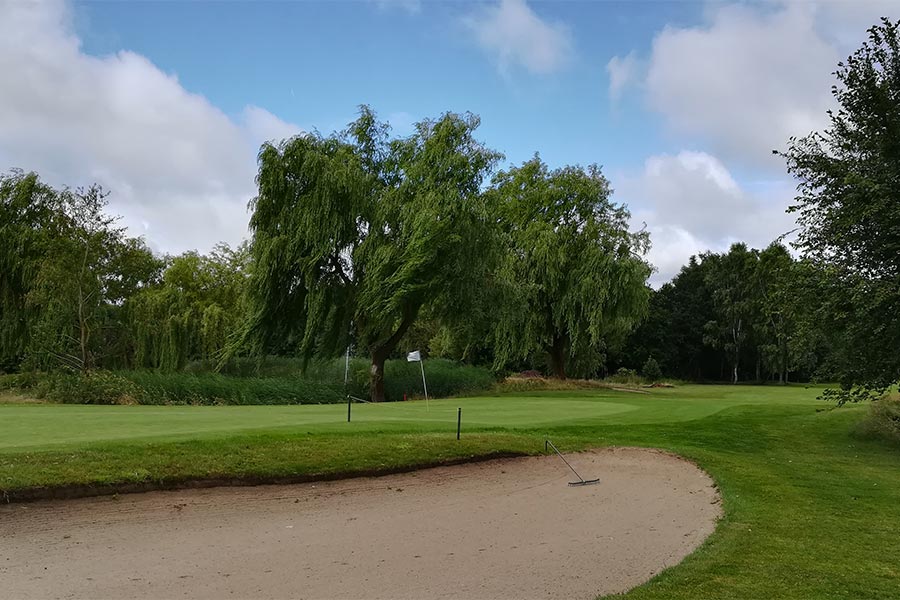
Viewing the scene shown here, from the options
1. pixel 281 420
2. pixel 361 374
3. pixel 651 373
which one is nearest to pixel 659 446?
pixel 281 420

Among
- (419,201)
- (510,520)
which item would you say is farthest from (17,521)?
(419,201)

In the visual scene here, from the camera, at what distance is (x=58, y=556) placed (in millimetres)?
5980

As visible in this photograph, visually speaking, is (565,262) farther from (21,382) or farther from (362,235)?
(21,382)

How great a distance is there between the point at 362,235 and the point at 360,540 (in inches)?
805

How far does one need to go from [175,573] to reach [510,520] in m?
4.07

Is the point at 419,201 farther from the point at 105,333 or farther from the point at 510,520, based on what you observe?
the point at 510,520

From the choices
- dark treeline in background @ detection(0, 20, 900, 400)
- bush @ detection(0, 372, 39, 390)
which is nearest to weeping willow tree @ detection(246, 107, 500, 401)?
dark treeline in background @ detection(0, 20, 900, 400)

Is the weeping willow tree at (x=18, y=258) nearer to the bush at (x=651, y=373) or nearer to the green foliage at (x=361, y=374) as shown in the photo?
the green foliage at (x=361, y=374)

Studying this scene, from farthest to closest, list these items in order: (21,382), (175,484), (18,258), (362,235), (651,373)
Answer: (651,373) < (18,258) < (362,235) < (21,382) < (175,484)

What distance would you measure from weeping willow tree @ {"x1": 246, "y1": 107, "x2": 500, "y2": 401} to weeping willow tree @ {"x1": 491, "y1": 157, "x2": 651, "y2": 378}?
15.4 feet

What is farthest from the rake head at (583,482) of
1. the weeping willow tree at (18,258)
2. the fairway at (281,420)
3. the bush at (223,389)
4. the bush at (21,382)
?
the weeping willow tree at (18,258)

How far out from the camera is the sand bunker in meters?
5.42

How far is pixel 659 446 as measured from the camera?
46.0 feet

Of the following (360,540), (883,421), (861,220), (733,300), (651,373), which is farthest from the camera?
(733,300)
